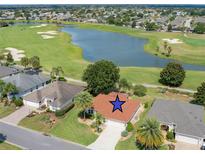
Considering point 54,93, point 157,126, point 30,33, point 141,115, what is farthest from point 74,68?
point 30,33

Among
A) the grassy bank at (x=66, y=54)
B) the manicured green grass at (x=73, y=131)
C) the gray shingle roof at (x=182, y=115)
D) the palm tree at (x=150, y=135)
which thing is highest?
the palm tree at (x=150, y=135)

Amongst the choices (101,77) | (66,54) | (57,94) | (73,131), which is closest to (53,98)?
(57,94)

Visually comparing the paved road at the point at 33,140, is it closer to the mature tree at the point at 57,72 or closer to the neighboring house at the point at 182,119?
the neighboring house at the point at 182,119

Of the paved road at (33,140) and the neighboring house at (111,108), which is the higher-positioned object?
the neighboring house at (111,108)

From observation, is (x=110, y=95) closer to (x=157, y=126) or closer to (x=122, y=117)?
(x=122, y=117)

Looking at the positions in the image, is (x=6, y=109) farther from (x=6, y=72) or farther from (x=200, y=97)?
(x=200, y=97)

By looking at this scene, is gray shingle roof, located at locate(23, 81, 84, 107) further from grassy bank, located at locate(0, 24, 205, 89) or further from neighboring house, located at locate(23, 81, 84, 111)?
grassy bank, located at locate(0, 24, 205, 89)

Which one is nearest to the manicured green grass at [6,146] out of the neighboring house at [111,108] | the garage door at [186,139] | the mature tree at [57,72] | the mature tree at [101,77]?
the neighboring house at [111,108]

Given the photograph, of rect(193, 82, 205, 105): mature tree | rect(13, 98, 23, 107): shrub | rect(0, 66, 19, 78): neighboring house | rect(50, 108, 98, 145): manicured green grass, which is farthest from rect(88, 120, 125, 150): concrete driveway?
rect(0, 66, 19, 78): neighboring house
